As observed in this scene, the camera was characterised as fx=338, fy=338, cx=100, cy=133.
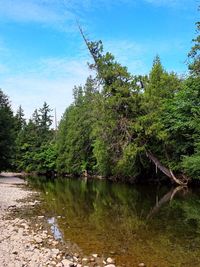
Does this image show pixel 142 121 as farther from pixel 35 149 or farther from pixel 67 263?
pixel 35 149

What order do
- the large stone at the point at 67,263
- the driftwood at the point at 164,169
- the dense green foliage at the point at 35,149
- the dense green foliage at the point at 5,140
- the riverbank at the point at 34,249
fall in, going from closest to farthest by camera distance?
the large stone at the point at 67,263 < the riverbank at the point at 34,249 < the driftwood at the point at 164,169 < the dense green foliage at the point at 5,140 < the dense green foliage at the point at 35,149

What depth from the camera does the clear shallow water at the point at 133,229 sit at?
9953 mm

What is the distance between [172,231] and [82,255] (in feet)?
15.3

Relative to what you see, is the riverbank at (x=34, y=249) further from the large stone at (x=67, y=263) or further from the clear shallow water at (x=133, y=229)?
the clear shallow water at (x=133, y=229)

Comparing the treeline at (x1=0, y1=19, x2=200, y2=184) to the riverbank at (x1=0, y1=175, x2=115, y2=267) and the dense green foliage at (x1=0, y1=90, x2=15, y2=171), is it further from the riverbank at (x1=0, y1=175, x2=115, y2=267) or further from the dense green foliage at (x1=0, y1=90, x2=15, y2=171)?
the riverbank at (x1=0, y1=175, x2=115, y2=267)

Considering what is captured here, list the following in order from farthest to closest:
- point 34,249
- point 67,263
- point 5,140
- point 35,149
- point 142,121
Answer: point 35,149 → point 5,140 → point 142,121 → point 34,249 → point 67,263

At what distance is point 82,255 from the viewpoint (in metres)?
9.82

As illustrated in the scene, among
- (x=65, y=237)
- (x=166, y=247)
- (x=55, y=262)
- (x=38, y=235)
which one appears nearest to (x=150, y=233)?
(x=166, y=247)

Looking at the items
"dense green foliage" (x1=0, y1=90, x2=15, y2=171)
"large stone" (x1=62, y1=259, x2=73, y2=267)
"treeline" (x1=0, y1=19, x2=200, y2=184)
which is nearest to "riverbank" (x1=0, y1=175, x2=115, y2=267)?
"large stone" (x1=62, y1=259, x2=73, y2=267)

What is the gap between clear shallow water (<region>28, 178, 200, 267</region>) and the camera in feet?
32.7

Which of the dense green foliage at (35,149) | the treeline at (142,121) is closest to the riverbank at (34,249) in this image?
the treeline at (142,121)

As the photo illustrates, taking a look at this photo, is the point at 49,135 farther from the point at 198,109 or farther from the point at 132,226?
the point at 132,226

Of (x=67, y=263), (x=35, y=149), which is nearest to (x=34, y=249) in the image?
(x=67, y=263)

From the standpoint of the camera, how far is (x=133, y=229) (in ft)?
44.3
